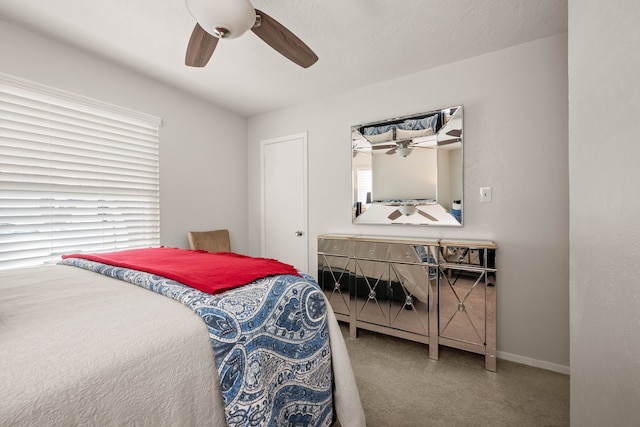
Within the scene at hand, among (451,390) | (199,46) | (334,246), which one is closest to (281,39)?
(199,46)

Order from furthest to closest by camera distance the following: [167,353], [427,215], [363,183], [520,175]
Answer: [363,183] < [427,215] < [520,175] < [167,353]

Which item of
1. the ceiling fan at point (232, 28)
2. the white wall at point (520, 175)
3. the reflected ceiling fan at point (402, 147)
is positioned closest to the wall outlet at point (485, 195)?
the white wall at point (520, 175)

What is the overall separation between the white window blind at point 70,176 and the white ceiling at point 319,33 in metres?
0.52

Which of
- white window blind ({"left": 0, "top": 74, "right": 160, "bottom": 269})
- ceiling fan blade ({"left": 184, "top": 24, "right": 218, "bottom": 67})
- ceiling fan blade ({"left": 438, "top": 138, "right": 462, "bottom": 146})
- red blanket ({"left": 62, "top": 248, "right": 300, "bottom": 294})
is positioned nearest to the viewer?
red blanket ({"left": 62, "top": 248, "right": 300, "bottom": 294})

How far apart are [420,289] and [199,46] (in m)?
2.39

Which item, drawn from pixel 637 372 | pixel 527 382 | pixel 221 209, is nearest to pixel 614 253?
pixel 637 372

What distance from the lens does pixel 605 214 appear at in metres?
0.62

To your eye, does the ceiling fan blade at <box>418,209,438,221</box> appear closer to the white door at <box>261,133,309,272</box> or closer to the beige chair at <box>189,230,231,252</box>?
the white door at <box>261,133,309,272</box>

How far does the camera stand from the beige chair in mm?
3023

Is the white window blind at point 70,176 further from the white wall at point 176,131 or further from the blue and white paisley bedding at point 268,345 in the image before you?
the blue and white paisley bedding at point 268,345

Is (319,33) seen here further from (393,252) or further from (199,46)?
(393,252)

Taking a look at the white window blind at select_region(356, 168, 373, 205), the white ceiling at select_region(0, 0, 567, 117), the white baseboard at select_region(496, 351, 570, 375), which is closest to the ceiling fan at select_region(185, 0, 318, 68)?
the white ceiling at select_region(0, 0, 567, 117)

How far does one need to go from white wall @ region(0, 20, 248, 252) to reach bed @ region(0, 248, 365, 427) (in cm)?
162

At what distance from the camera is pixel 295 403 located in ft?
3.64
